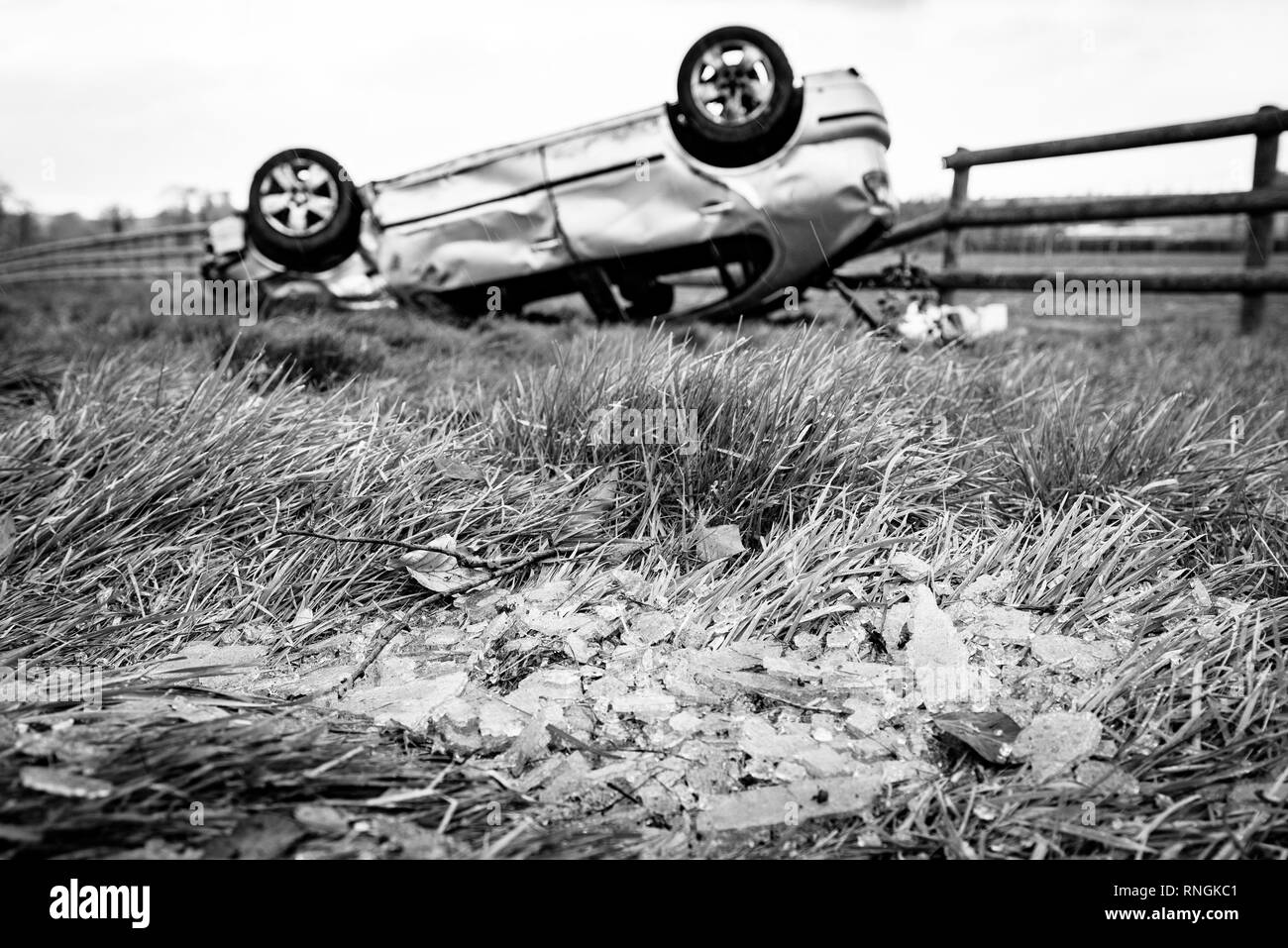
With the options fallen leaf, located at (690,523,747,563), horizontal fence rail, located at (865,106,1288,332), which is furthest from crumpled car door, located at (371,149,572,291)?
fallen leaf, located at (690,523,747,563)

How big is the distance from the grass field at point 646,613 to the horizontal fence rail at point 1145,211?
Answer: 3.53 meters

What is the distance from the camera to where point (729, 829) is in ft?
4.39

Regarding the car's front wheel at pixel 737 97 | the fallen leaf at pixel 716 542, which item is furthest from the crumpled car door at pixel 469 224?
the fallen leaf at pixel 716 542

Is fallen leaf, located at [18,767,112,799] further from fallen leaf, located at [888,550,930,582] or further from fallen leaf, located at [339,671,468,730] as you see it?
fallen leaf, located at [888,550,930,582]

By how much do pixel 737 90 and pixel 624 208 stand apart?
962 millimetres

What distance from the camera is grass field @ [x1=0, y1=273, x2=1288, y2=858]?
1.29 m

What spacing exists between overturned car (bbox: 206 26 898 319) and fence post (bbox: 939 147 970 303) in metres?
1.75

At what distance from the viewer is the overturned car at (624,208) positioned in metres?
5.11

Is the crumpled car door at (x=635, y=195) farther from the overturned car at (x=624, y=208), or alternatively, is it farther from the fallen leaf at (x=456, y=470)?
the fallen leaf at (x=456, y=470)

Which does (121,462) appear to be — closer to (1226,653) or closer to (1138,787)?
(1138,787)
